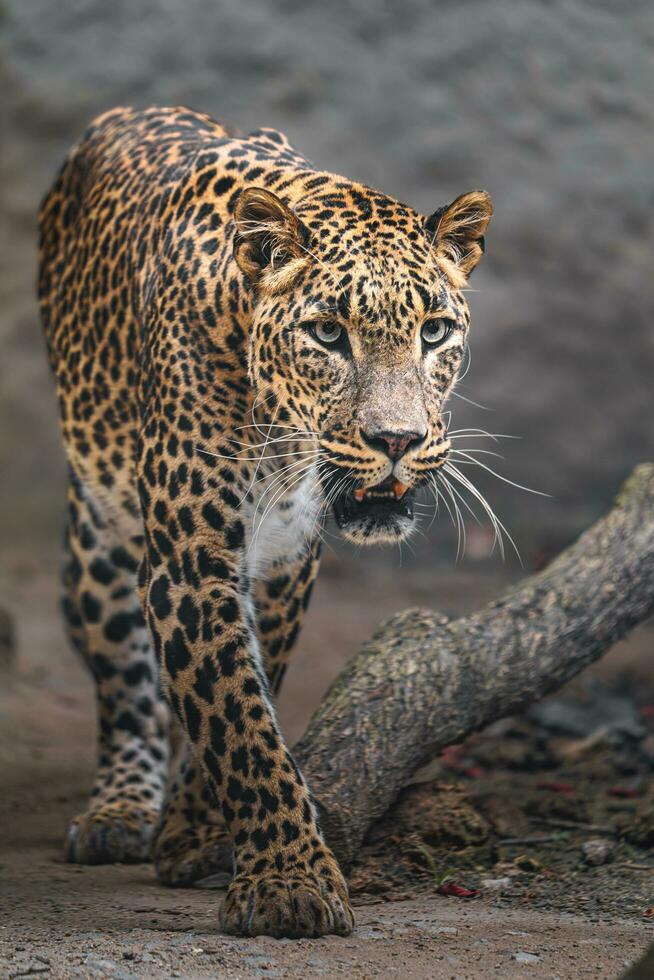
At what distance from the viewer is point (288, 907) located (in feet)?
15.0

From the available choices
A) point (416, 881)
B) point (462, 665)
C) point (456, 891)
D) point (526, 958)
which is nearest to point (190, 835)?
point (416, 881)

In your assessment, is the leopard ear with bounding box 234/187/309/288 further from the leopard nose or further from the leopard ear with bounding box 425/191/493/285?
the leopard nose

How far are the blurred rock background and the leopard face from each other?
24.7ft

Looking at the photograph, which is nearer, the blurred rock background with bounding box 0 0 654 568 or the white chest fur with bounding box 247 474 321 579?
the white chest fur with bounding box 247 474 321 579

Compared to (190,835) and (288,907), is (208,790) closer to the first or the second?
(190,835)

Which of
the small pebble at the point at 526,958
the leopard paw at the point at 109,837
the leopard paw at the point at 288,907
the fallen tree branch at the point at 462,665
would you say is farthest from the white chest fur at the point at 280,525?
the small pebble at the point at 526,958

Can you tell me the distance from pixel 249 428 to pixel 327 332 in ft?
2.07

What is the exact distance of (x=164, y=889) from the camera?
5.56 metres

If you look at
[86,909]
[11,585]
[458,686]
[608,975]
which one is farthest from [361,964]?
[11,585]

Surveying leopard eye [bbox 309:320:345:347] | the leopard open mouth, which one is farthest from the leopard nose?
leopard eye [bbox 309:320:345:347]

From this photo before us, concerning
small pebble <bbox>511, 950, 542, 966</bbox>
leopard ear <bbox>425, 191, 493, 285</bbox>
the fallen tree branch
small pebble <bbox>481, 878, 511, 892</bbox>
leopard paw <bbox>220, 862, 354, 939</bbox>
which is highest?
leopard ear <bbox>425, 191, 493, 285</bbox>

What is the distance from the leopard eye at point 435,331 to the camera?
16.5ft

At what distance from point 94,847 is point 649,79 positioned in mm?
10272

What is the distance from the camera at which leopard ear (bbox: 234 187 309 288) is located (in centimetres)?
505
